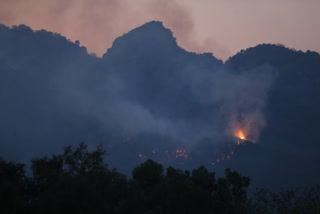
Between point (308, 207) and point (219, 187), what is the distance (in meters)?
25.3

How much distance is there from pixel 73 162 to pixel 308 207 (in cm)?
5581

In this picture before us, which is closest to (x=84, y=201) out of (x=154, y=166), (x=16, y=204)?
(x=16, y=204)

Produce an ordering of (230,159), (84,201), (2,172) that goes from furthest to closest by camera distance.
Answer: (230,159) → (2,172) → (84,201)

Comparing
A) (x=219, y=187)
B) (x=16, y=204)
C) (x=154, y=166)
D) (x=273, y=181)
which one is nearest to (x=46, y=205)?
(x=16, y=204)

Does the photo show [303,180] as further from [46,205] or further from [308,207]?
[46,205]

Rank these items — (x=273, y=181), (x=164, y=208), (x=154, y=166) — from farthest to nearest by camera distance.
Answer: (x=273, y=181) → (x=154, y=166) → (x=164, y=208)

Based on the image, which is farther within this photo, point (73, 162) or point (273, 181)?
point (273, 181)

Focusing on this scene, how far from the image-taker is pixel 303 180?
184 m

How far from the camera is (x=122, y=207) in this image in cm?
4731

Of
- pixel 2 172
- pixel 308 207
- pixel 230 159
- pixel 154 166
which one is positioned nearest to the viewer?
pixel 2 172

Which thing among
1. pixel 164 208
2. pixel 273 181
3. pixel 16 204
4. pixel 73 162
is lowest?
pixel 16 204

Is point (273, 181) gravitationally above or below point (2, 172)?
above

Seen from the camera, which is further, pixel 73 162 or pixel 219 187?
pixel 219 187

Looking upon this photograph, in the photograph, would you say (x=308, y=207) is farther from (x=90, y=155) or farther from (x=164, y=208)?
(x=90, y=155)
